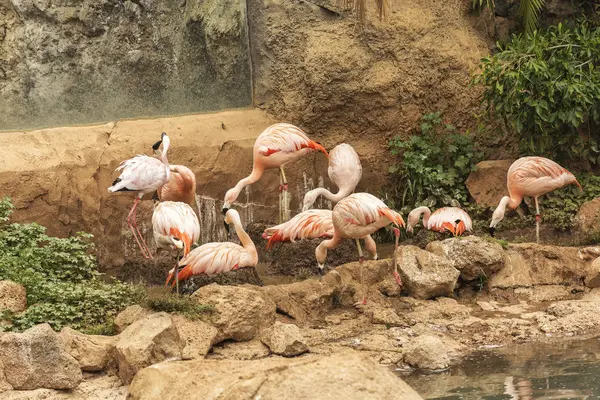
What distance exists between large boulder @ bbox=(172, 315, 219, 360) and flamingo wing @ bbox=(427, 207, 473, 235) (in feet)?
9.94

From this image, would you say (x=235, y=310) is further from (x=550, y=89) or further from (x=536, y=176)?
(x=550, y=89)

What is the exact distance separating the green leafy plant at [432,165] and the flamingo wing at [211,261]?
3.29 meters

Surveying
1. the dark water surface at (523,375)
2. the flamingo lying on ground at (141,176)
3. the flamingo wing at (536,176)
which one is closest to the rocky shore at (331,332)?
the dark water surface at (523,375)

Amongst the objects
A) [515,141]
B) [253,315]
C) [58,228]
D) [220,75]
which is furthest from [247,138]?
[253,315]

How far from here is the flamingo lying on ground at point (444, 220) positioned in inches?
389

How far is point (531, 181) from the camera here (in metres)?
10.3

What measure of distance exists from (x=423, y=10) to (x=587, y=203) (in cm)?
280

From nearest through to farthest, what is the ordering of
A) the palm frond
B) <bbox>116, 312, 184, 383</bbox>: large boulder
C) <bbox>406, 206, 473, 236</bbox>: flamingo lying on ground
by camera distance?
1. <bbox>116, 312, 184, 383</bbox>: large boulder
2. <bbox>406, 206, 473, 236</bbox>: flamingo lying on ground
3. the palm frond

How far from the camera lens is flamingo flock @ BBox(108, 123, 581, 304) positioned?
8.44 m

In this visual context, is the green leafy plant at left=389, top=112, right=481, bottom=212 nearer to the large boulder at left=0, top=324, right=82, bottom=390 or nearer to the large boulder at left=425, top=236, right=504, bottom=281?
the large boulder at left=425, top=236, right=504, bottom=281

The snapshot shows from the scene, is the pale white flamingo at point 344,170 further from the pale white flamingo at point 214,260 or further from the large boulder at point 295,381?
the large boulder at point 295,381

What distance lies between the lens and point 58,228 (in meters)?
10.5

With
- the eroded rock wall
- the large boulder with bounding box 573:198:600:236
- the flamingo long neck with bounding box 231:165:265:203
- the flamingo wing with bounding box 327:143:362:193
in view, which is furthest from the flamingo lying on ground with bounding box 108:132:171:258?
the large boulder with bounding box 573:198:600:236

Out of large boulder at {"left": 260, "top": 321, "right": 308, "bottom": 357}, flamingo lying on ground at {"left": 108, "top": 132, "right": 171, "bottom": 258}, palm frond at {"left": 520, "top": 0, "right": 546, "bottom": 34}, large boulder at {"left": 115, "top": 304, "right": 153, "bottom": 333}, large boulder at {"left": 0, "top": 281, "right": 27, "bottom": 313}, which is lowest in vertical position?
large boulder at {"left": 260, "top": 321, "right": 308, "bottom": 357}
